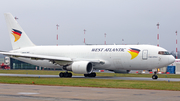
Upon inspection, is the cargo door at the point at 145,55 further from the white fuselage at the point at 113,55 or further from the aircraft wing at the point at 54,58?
the aircraft wing at the point at 54,58

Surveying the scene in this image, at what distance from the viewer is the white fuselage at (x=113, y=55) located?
36.7 m

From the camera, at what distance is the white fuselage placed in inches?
1446

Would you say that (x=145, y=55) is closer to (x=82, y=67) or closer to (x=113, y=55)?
(x=113, y=55)

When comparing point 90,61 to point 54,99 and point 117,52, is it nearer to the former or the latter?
point 117,52

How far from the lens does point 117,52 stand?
38938 mm

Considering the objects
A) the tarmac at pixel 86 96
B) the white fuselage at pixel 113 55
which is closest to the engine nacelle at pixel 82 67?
the white fuselage at pixel 113 55

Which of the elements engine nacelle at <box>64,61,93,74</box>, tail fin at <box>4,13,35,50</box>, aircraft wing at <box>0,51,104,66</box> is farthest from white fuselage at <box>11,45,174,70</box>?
engine nacelle at <box>64,61,93,74</box>

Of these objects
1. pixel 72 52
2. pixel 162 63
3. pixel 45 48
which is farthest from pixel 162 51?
pixel 45 48

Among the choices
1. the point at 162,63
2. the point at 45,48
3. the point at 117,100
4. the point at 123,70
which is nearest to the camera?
the point at 117,100

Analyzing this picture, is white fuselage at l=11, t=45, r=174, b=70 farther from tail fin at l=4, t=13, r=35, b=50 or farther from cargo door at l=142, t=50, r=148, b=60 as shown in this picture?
tail fin at l=4, t=13, r=35, b=50

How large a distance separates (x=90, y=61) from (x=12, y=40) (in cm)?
1551

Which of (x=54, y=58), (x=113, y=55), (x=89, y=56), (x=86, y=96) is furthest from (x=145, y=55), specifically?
(x=86, y=96)

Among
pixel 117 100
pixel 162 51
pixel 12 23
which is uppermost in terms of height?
pixel 12 23

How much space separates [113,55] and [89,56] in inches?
159
